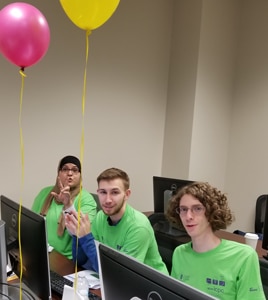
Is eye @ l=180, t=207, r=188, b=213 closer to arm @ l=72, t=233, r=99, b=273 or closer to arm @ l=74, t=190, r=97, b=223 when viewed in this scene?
arm @ l=72, t=233, r=99, b=273

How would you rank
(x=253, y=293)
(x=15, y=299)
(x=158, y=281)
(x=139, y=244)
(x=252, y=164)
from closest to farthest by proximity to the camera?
1. (x=158, y=281)
2. (x=253, y=293)
3. (x=15, y=299)
4. (x=139, y=244)
5. (x=252, y=164)

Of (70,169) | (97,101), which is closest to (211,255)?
(70,169)

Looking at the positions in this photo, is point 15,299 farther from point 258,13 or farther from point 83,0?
point 258,13

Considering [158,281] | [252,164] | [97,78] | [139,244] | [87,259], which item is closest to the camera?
[158,281]

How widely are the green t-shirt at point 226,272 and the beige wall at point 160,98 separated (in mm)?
1792

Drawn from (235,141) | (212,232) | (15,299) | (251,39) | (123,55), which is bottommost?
(15,299)

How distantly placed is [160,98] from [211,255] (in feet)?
8.17

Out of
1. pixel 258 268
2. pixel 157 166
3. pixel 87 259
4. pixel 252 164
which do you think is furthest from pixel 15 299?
pixel 252 164

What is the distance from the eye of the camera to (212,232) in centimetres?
145

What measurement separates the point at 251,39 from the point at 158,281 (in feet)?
11.3

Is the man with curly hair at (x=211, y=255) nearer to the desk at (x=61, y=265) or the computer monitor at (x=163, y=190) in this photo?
the desk at (x=61, y=265)

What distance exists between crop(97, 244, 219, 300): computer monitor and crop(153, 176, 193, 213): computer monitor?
4.35ft

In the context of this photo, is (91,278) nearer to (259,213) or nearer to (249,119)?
(259,213)

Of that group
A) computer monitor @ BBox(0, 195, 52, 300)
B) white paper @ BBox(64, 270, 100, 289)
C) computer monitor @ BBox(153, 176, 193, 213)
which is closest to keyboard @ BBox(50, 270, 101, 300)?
white paper @ BBox(64, 270, 100, 289)
